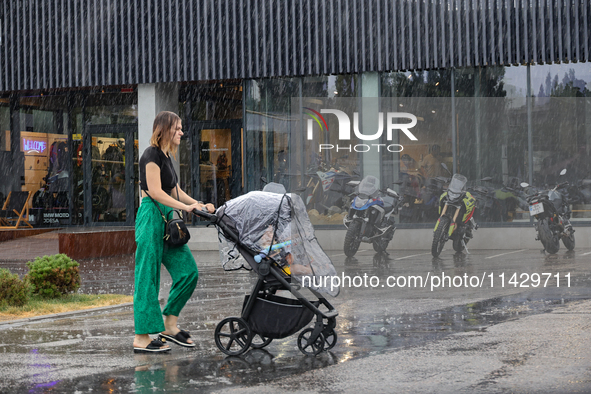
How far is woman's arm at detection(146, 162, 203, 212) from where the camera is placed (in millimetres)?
6414

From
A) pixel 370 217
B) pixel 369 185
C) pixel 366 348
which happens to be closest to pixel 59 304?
pixel 366 348

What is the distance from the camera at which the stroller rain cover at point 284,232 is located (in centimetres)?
632

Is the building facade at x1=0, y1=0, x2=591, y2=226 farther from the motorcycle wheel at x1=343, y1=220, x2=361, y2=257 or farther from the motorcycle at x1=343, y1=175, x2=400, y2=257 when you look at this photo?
the motorcycle wheel at x1=343, y1=220, x2=361, y2=257

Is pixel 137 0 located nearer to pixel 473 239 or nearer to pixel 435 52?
pixel 435 52

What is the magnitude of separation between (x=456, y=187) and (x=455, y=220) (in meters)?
0.84

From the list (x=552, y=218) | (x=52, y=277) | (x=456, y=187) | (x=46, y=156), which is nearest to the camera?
(x=52, y=277)

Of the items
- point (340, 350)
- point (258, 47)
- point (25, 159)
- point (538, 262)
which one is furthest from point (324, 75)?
point (340, 350)

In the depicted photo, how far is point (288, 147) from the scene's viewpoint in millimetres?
18656

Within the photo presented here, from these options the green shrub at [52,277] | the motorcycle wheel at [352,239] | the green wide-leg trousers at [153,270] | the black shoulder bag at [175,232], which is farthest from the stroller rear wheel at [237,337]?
the motorcycle wheel at [352,239]

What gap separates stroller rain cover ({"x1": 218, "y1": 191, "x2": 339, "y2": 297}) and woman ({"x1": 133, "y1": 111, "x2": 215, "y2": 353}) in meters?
0.31

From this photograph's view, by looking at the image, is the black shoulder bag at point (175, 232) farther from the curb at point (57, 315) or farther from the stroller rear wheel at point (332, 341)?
the curb at point (57, 315)

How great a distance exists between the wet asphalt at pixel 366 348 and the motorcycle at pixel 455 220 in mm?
4722

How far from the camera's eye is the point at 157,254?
21.5ft

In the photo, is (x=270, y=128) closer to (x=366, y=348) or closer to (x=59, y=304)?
(x=59, y=304)
